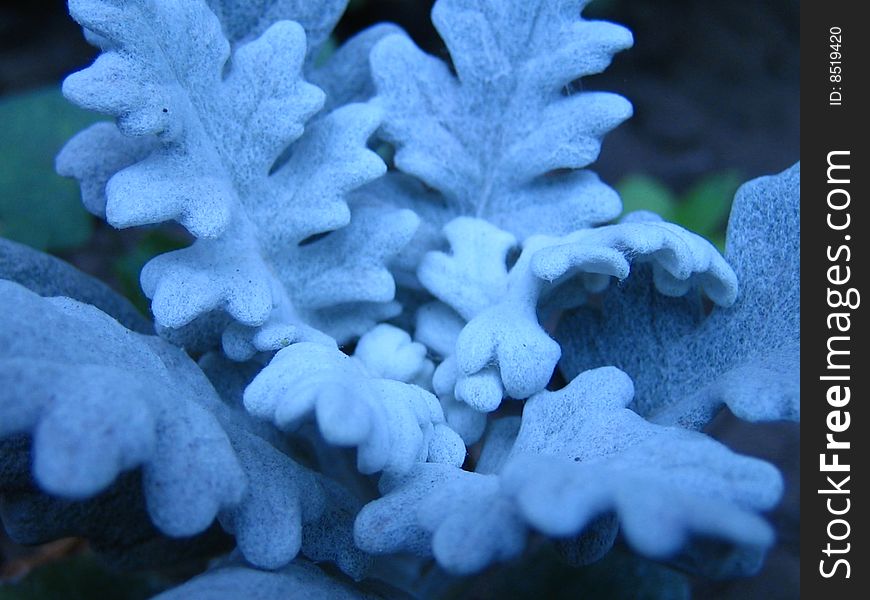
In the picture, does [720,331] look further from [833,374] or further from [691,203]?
[691,203]

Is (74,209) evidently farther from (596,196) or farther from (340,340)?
(596,196)

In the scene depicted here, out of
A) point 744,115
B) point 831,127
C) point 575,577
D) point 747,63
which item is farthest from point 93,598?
point 747,63

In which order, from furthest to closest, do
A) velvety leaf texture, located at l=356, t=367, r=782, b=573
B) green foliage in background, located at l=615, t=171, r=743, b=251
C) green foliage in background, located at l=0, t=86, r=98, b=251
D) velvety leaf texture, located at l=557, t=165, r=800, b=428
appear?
green foliage in background, located at l=615, t=171, r=743, b=251 < green foliage in background, located at l=0, t=86, r=98, b=251 < velvety leaf texture, located at l=557, t=165, r=800, b=428 < velvety leaf texture, located at l=356, t=367, r=782, b=573

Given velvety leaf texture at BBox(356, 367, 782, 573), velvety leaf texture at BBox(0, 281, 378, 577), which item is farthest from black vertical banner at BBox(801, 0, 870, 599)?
velvety leaf texture at BBox(0, 281, 378, 577)

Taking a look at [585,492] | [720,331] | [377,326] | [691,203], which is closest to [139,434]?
[585,492]

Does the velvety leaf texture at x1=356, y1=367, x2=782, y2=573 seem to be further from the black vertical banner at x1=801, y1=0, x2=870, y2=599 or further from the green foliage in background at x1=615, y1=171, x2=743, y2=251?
the green foliage in background at x1=615, y1=171, x2=743, y2=251

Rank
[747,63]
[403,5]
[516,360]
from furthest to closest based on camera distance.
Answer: [747,63] → [403,5] → [516,360]
